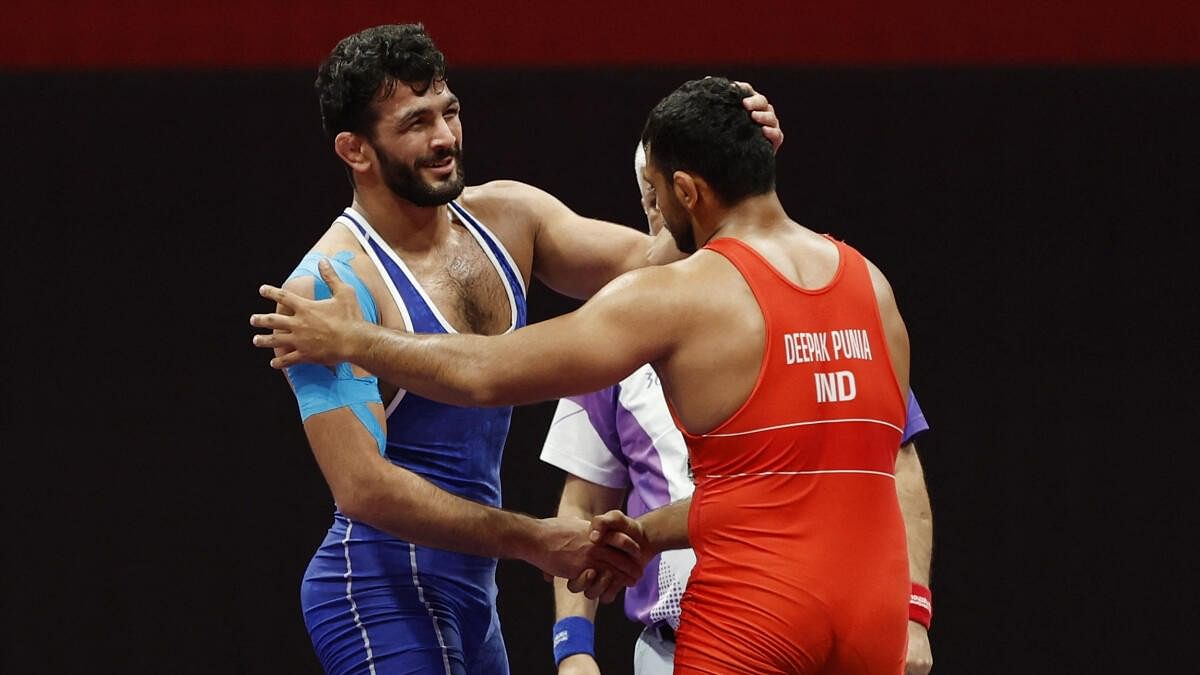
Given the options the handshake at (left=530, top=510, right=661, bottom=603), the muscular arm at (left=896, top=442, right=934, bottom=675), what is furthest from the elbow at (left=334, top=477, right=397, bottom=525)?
the muscular arm at (left=896, top=442, right=934, bottom=675)

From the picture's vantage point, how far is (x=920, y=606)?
2.86 metres

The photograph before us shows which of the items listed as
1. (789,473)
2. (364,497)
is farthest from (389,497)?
(789,473)

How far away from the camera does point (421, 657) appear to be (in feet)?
8.68

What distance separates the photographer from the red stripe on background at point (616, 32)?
15.3ft

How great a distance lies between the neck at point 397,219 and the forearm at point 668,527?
0.66 metres

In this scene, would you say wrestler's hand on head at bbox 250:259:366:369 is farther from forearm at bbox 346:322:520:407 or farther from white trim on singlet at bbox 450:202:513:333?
white trim on singlet at bbox 450:202:513:333

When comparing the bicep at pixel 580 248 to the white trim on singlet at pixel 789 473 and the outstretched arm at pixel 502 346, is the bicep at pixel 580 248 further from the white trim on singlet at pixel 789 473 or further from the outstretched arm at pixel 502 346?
the white trim on singlet at pixel 789 473

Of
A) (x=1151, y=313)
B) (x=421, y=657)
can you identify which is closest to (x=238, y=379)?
(x=421, y=657)

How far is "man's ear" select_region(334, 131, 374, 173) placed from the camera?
9.41 feet

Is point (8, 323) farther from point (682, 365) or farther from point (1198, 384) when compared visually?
point (1198, 384)

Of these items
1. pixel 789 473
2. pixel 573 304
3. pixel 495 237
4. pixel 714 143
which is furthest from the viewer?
pixel 573 304

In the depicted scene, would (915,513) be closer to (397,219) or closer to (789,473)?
(789,473)

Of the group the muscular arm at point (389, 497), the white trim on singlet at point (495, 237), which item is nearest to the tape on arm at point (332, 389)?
the muscular arm at point (389, 497)

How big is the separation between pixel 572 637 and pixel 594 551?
0.54 metres
